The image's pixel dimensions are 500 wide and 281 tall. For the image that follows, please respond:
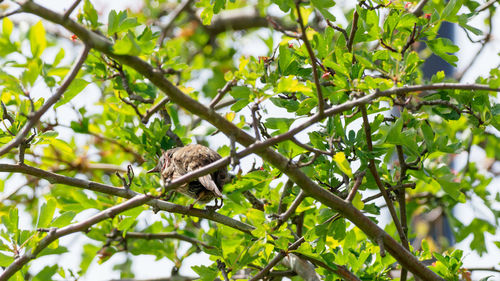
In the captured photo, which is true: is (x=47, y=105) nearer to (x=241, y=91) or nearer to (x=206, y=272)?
(x=241, y=91)

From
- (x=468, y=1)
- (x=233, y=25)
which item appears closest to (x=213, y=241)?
(x=468, y=1)

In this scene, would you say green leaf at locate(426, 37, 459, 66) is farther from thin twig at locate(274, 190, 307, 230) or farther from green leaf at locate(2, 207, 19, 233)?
green leaf at locate(2, 207, 19, 233)

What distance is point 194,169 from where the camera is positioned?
306cm

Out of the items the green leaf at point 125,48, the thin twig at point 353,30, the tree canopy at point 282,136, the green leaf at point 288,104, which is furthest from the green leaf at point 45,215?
the thin twig at point 353,30

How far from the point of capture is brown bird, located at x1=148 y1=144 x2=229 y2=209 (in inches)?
114

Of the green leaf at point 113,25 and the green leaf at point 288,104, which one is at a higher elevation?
the green leaf at point 113,25

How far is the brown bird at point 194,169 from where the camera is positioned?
291cm

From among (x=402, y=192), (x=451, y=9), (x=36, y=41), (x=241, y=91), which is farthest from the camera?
(x=402, y=192)

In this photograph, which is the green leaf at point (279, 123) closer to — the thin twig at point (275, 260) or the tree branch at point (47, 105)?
the thin twig at point (275, 260)

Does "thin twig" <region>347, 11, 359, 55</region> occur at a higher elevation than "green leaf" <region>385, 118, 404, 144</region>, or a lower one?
higher

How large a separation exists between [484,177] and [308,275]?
5.60 feet

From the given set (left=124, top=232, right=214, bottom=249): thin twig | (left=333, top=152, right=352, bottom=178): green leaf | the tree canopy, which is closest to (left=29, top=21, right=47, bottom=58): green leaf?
the tree canopy

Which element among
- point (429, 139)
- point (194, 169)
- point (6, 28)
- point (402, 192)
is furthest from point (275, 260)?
point (6, 28)

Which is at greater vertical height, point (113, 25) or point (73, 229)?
point (113, 25)
